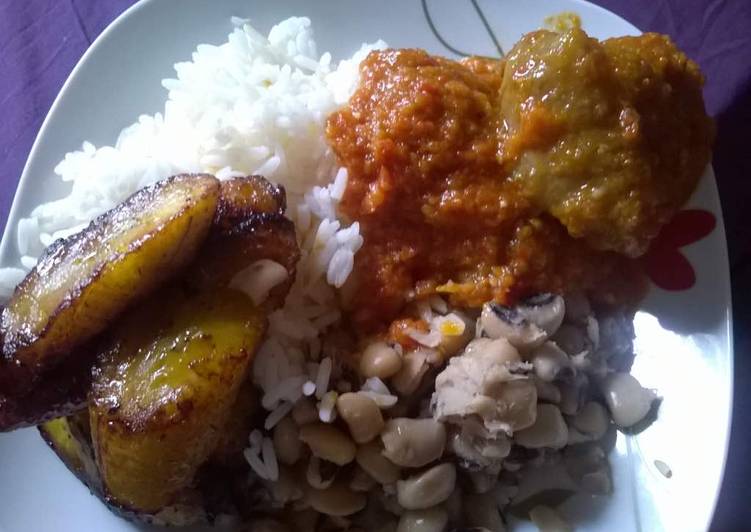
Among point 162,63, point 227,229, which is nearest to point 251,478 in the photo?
point 227,229

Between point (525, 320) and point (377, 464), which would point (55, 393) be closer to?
point (377, 464)

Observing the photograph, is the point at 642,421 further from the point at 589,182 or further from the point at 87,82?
the point at 87,82

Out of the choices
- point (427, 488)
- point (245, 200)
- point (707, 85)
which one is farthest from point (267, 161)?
point (707, 85)

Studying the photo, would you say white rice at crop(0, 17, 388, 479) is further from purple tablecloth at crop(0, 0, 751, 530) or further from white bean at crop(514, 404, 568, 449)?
purple tablecloth at crop(0, 0, 751, 530)

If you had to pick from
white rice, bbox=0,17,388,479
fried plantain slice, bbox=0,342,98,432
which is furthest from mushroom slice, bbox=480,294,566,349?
fried plantain slice, bbox=0,342,98,432

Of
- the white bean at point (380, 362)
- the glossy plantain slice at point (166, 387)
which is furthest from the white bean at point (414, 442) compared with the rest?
the glossy plantain slice at point (166, 387)

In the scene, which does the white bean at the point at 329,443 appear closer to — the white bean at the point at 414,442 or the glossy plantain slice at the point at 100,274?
the white bean at the point at 414,442
